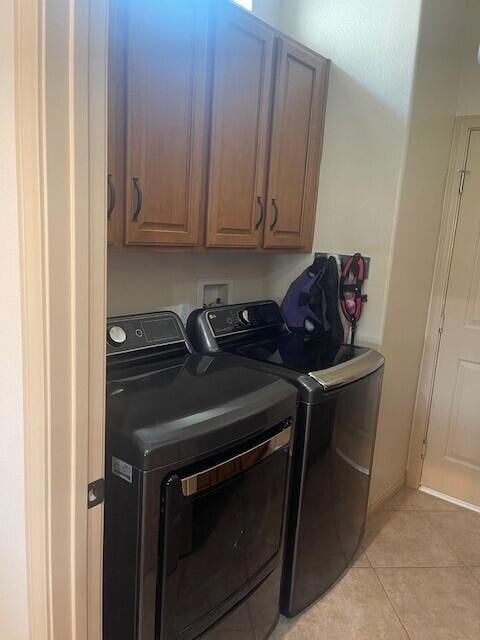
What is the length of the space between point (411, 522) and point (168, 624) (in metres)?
1.74

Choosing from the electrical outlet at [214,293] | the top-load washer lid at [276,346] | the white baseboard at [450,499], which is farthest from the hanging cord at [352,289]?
the white baseboard at [450,499]

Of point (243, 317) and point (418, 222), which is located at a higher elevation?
point (418, 222)

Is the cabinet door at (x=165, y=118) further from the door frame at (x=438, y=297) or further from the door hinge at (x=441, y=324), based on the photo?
the door hinge at (x=441, y=324)

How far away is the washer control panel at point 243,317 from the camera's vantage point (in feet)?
6.77

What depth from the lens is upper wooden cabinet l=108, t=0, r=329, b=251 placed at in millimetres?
1444

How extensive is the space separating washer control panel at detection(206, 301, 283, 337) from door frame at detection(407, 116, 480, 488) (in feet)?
3.13

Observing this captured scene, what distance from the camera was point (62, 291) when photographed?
2.62ft

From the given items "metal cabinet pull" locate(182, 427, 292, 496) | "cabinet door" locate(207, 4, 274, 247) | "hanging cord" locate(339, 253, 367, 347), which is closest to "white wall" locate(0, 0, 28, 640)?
"metal cabinet pull" locate(182, 427, 292, 496)

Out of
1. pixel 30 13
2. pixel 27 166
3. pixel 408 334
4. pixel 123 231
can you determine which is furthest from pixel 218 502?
pixel 408 334

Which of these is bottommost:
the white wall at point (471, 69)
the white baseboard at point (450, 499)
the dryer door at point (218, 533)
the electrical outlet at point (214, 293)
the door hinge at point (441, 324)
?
the white baseboard at point (450, 499)

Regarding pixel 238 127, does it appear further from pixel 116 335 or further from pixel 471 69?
pixel 471 69

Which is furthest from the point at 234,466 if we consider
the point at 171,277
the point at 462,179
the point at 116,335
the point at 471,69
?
the point at 471,69

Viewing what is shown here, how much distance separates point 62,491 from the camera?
0.88 m

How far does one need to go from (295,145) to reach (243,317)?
803 millimetres
